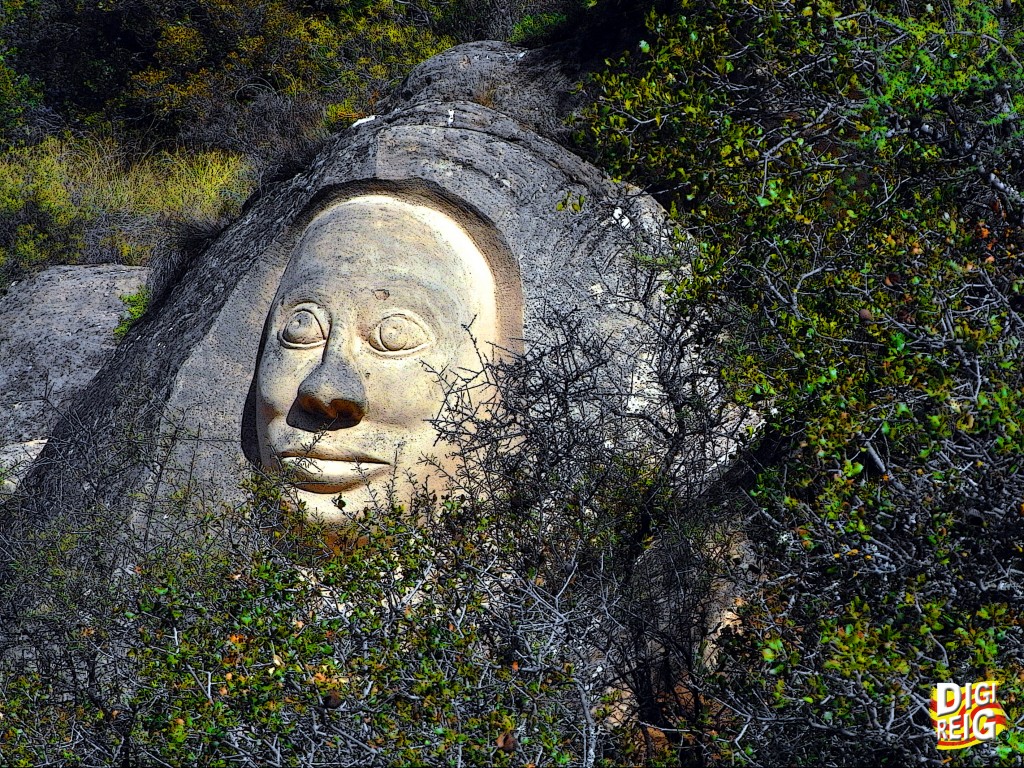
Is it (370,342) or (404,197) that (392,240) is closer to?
(404,197)

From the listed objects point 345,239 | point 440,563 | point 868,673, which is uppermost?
point 345,239

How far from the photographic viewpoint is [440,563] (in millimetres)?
5273

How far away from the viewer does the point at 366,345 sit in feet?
21.8

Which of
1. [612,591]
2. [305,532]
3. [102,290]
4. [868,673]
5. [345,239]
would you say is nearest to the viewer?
[868,673]

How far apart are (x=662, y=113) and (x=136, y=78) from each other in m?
8.02

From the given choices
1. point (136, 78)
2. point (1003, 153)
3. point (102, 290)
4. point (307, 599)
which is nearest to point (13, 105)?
point (136, 78)

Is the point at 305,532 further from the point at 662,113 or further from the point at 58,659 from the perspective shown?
the point at 662,113

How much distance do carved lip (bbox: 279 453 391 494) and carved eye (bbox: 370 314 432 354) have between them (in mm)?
551

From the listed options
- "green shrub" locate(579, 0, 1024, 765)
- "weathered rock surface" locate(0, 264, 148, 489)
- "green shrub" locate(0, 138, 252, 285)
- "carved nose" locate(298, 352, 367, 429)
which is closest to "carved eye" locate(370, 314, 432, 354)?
"carved nose" locate(298, 352, 367, 429)

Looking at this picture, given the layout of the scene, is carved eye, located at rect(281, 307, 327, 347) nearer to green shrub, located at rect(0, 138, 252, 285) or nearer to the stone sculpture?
the stone sculpture

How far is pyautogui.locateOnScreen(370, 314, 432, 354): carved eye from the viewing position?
21.6 ft

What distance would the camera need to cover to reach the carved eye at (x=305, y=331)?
6.73 m

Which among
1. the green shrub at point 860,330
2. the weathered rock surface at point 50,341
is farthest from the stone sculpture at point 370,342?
the weathered rock surface at point 50,341

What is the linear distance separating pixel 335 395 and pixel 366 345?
34cm
